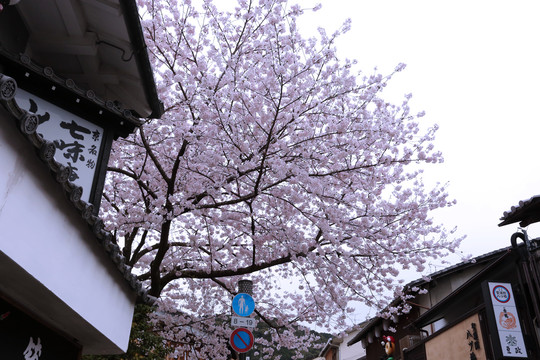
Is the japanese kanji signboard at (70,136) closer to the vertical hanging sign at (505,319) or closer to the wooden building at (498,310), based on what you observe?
the wooden building at (498,310)

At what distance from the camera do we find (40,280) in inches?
166

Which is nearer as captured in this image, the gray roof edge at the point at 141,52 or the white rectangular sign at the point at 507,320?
the gray roof edge at the point at 141,52

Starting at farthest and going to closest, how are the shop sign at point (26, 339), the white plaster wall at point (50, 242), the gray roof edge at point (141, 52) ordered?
1. the gray roof edge at point (141, 52)
2. the shop sign at point (26, 339)
3. the white plaster wall at point (50, 242)

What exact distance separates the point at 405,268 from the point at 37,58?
942 cm

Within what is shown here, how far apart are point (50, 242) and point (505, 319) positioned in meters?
8.68

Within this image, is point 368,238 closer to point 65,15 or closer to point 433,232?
point 433,232

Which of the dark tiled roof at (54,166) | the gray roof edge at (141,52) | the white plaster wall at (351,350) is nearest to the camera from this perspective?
the dark tiled roof at (54,166)

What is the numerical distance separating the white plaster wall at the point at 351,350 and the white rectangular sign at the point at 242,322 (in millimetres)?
21028

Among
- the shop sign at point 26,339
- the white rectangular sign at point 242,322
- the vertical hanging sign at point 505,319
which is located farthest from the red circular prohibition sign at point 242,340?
the vertical hanging sign at point 505,319

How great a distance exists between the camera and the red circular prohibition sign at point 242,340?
814 centimetres

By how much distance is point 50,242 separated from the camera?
14.3ft

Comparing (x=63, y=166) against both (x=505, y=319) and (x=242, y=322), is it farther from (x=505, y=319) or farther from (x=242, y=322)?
(x=505, y=319)

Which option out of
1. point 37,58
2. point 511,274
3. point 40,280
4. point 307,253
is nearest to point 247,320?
point 307,253

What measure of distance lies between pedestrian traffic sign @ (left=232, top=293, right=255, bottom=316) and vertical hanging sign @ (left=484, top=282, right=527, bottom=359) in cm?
487
